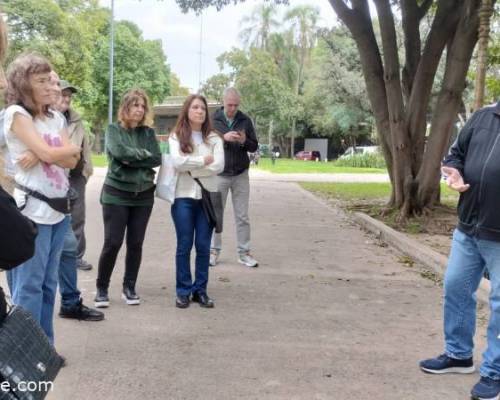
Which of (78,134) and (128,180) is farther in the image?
(78,134)

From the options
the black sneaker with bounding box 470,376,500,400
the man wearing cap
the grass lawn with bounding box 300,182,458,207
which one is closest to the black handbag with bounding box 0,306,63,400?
the black sneaker with bounding box 470,376,500,400

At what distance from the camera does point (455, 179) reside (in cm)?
364

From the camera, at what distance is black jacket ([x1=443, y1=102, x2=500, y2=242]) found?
3494 mm

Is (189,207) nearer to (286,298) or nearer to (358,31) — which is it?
(286,298)

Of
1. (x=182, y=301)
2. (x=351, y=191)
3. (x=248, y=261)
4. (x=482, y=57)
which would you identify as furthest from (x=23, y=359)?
(x=351, y=191)

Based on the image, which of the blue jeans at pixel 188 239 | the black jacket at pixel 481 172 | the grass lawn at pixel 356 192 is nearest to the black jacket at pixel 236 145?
the blue jeans at pixel 188 239

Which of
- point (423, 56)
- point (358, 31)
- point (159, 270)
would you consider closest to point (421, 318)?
point (159, 270)

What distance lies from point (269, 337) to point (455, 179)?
190cm

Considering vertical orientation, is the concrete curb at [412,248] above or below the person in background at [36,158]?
below

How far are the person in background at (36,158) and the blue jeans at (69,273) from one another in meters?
0.91

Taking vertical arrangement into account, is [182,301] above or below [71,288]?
below

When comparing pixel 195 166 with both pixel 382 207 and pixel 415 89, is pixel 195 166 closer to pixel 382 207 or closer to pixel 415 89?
pixel 415 89

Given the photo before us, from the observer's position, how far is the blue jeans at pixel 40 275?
3.49m

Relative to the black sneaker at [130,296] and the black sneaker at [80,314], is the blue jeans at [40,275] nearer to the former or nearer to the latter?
the black sneaker at [80,314]
